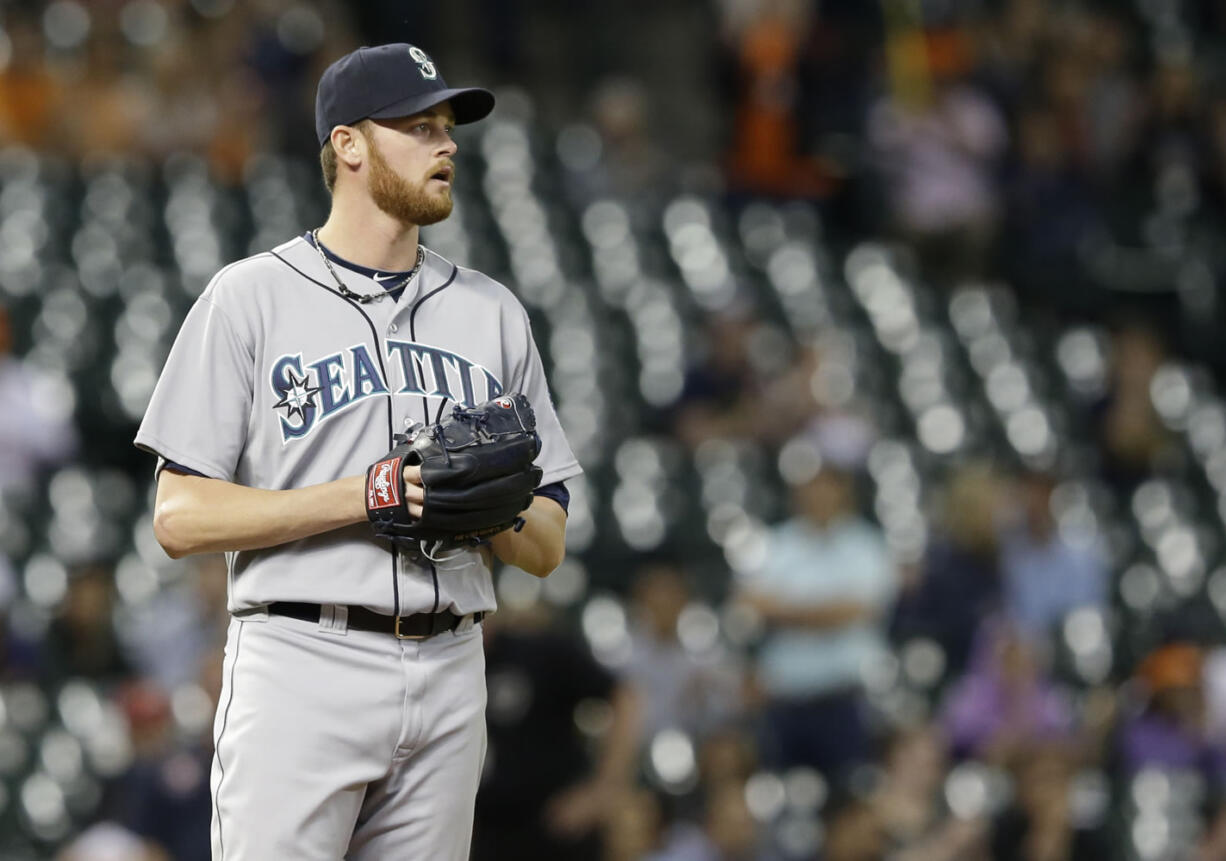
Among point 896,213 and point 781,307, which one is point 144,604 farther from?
point 896,213

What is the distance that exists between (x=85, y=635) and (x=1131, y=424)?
5037 millimetres

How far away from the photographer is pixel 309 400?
2889mm

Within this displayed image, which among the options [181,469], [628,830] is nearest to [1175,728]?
[628,830]

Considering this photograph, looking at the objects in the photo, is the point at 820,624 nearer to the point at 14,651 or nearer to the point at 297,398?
the point at 14,651

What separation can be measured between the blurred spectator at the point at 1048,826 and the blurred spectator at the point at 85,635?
3317 millimetres

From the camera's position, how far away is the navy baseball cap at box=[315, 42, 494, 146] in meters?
2.95

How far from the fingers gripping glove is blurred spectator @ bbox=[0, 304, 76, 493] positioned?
551 centimetres

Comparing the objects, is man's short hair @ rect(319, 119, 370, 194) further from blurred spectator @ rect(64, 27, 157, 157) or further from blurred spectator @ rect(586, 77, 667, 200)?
blurred spectator @ rect(586, 77, 667, 200)

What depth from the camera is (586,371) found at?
920cm

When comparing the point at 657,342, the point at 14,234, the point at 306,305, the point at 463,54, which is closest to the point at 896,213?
the point at 657,342

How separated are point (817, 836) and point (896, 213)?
531 centimetres

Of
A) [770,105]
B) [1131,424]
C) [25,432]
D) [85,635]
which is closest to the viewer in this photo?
[85,635]

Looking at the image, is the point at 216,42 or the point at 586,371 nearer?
the point at 586,371

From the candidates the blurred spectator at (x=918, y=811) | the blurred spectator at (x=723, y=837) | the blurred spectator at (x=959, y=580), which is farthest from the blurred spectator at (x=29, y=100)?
the blurred spectator at (x=918, y=811)
